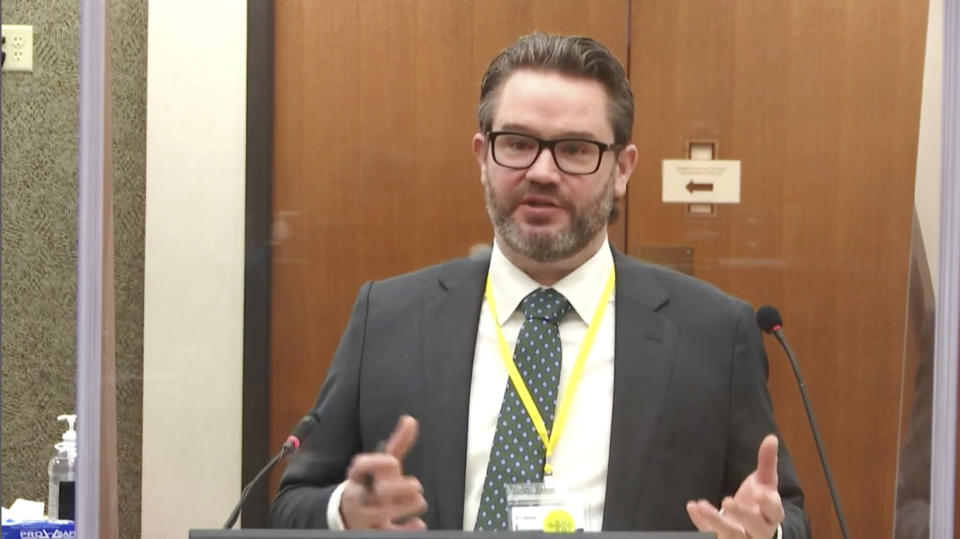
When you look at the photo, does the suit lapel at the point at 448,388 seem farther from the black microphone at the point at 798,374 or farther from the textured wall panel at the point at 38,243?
the textured wall panel at the point at 38,243

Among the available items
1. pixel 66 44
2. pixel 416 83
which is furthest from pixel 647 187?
pixel 66 44

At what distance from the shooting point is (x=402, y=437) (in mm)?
1068

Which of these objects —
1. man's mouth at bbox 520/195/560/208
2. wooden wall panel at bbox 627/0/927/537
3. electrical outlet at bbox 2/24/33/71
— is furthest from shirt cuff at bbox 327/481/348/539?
electrical outlet at bbox 2/24/33/71

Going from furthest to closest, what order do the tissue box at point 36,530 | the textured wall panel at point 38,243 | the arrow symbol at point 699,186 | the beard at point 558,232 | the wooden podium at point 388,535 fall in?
the textured wall panel at point 38,243 → the tissue box at point 36,530 → the arrow symbol at point 699,186 → the beard at point 558,232 → the wooden podium at point 388,535

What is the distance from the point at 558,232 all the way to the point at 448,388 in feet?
0.67

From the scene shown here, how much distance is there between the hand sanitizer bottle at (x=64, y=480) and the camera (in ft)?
5.13

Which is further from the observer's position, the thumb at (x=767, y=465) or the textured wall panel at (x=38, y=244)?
the textured wall panel at (x=38, y=244)

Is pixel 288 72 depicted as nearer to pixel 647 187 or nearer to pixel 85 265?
pixel 85 265

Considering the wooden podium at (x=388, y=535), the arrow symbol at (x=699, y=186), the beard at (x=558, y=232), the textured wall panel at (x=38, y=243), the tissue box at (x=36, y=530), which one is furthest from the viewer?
the textured wall panel at (x=38, y=243)

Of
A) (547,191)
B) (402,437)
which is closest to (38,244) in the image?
(402,437)

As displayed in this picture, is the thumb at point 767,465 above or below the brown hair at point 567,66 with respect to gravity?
below

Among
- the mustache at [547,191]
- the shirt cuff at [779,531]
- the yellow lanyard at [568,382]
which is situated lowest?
the shirt cuff at [779,531]

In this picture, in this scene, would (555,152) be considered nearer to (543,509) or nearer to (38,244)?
(543,509)

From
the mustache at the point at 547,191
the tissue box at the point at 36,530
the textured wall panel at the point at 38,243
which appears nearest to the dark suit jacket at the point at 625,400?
the mustache at the point at 547,191
